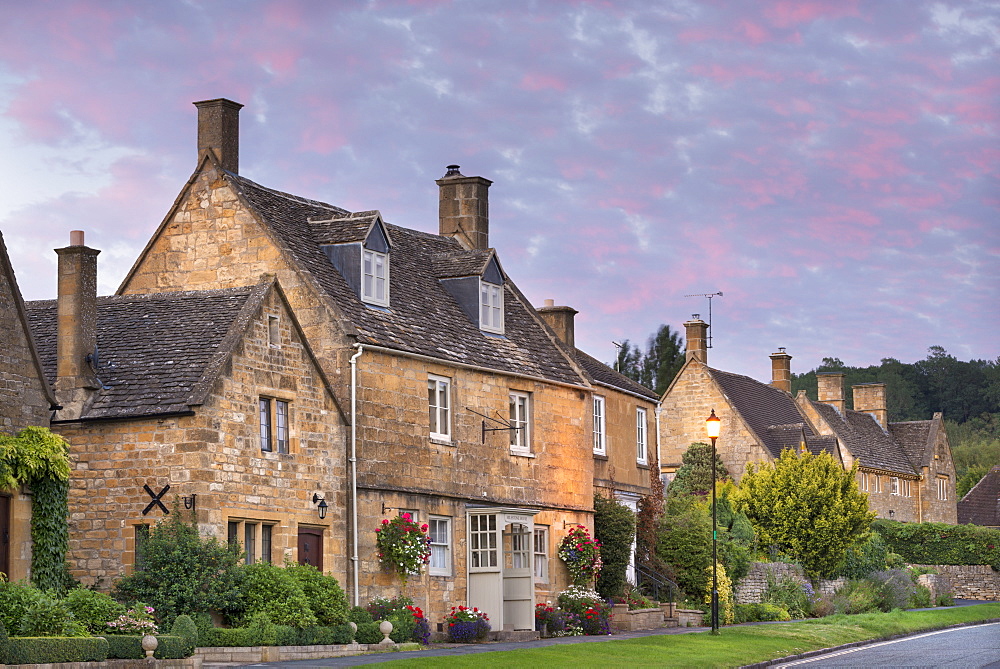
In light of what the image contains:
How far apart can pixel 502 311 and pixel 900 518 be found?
128 ft

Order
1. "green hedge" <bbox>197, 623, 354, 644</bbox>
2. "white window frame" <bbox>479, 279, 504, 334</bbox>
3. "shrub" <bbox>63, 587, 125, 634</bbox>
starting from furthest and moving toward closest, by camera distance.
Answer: "white window frame" <bbox>479, 279, 504, 334</bbox> → "green hedge" <bbox>197, 623, 354, 644</bbox> → "shrub" <bbox>63, 587, 125, 634</bbox>

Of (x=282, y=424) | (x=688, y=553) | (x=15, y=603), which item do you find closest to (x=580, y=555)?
(x=688, y=553)

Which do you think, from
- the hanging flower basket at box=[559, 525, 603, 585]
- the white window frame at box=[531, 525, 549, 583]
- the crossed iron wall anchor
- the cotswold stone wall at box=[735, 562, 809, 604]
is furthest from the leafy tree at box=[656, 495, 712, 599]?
the crossed iron wall anchor

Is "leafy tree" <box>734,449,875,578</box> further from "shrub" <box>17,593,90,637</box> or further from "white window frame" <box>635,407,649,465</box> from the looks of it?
"shrub" <box>17,593,90,637</box>

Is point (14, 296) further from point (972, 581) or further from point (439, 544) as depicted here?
point (972, 581)

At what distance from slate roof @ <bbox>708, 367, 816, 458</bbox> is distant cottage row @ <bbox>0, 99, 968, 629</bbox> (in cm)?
1742

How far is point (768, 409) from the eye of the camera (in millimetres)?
63906

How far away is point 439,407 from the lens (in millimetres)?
32375

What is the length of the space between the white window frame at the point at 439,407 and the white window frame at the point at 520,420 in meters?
2.50

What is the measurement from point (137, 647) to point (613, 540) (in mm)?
18809

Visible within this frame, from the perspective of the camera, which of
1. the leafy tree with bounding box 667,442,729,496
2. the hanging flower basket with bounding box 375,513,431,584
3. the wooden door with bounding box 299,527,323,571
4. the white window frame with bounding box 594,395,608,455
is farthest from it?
the leafy tree with bounding box 667,442,729,496

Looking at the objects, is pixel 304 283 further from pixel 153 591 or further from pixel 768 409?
pixel 768 409

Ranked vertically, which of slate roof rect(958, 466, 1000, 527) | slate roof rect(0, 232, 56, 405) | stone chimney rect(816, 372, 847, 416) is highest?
stone chimney rect(816, 372, 847, 416)

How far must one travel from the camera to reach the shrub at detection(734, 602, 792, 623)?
40969 mm
